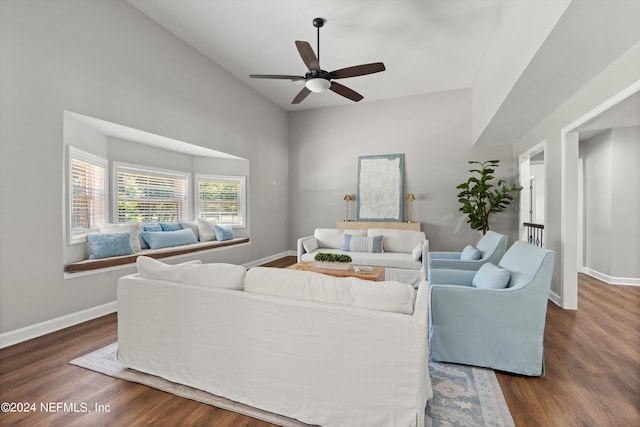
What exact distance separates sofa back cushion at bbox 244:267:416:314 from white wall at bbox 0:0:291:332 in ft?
7.70

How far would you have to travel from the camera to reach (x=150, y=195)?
4.77 meters

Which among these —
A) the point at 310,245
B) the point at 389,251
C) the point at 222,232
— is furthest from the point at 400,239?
the point at 222,232

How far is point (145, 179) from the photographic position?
4.70 metres

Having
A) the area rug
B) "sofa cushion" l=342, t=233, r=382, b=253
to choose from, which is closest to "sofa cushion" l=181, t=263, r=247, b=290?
the area rug

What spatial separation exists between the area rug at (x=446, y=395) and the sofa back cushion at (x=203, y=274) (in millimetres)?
696

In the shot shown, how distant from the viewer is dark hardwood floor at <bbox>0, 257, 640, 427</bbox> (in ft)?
5.52

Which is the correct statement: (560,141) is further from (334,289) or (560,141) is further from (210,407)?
(210,407)

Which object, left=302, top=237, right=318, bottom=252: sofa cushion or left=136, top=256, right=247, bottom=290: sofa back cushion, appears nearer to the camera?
left=136, top=256, right=247, bottom=290: sofa back cushion

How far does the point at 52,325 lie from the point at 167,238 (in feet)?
6.04

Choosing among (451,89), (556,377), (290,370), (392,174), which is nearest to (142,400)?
(290,370)

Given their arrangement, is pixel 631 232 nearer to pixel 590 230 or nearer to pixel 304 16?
pixel 590 230

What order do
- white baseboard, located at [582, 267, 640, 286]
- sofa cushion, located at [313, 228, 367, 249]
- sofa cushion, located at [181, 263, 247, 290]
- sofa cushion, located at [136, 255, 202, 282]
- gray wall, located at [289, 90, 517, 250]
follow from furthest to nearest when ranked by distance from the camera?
gray wall, located at [289, 90, 517, 250], sofa cushion, located at [313, 228, 367, 249], white baseboard, located at [582, 267, 640, 286], sofa cushion, located at [136, 255, 202, 282], sofa cushion, located at [181, 263, 247, 290]

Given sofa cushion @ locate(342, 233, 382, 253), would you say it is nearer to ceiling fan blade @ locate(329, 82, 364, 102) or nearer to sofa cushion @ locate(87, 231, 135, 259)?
ceiling fan blade @ locate(329, 82, 364, 102)

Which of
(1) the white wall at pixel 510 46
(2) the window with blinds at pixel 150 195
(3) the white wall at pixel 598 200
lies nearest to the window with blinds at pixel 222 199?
(2) the window with blinds at pixel 150 195
